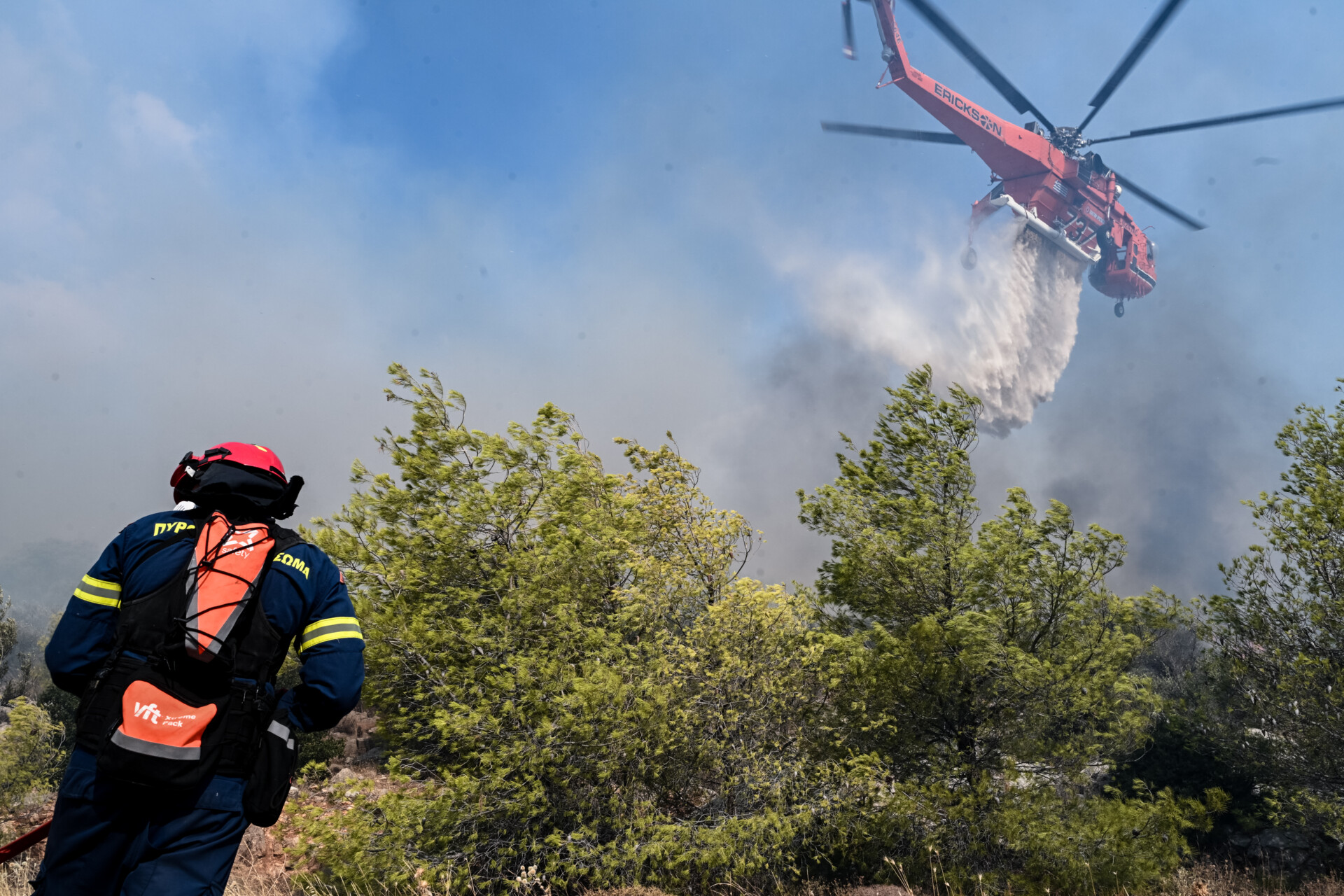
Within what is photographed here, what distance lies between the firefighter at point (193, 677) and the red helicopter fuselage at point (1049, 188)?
51.3 meters

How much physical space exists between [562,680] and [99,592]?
6204mm

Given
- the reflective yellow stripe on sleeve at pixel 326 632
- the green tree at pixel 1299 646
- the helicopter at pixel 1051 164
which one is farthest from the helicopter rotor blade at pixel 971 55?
the reflective yellow stripe on sleeve at pixel 326 632

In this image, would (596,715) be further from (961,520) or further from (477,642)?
(961,520)

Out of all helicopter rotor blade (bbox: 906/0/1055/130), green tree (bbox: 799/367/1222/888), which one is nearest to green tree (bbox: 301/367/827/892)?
green tree (bbox: 799/367/1222/888)

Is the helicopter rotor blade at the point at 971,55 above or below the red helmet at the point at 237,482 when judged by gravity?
above

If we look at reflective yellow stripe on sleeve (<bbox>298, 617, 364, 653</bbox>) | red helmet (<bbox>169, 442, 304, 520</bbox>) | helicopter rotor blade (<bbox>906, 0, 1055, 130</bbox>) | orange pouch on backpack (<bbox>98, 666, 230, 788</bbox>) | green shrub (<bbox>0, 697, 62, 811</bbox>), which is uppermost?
helicopter rotor blade (<bbox>906, 0, 1055, 130</bbox>)

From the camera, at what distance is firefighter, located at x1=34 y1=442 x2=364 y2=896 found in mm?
2443

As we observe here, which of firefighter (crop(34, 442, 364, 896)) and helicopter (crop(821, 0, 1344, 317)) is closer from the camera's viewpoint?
firefighter (crop(34, 442, 364, 896))

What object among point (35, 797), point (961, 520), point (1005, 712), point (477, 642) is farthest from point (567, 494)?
point (35, 797)

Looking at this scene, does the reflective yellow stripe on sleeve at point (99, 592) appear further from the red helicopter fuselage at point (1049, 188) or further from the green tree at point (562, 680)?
the red helicopter fuselage at point (1049, 188)

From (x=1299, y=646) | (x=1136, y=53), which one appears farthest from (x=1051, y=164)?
(x=1299, y=646)

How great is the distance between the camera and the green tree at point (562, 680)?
27.1ft

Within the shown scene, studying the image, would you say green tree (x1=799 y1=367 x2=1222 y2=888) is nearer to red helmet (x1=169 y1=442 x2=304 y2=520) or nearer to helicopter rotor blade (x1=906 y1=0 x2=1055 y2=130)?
red helmet (x1=169 y1=442 x2=304 y2=520)

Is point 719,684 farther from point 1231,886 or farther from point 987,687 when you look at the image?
point 1231,886
